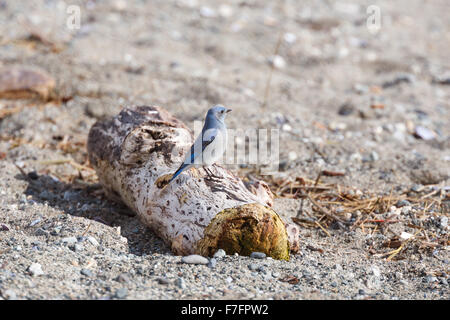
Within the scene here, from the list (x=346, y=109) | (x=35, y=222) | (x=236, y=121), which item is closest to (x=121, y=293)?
(x=35, y=222)

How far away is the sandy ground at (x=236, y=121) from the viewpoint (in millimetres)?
2762

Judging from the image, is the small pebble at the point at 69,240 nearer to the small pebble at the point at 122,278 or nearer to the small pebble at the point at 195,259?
the small pebble at the point at 122,278

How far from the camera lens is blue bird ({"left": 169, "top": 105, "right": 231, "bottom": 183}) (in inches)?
116

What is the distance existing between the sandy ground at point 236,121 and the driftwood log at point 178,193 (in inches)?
4.9

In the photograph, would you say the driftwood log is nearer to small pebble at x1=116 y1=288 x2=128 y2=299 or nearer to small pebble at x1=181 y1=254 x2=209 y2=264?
small pebble at x1=181 y1=254 x2=209 y2=264

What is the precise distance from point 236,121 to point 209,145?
2149 millimetres

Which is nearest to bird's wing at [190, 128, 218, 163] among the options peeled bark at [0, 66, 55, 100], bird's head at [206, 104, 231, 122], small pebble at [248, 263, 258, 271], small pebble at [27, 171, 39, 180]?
bird's head at [206, 104, 231, 122]

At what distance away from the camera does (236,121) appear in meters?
5.08

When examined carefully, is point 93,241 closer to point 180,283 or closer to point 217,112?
point 180,283

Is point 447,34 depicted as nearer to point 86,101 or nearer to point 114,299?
point 86,101

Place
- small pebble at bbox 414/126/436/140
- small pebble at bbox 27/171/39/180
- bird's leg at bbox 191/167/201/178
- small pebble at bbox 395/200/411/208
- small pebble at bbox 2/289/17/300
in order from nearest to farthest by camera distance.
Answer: small pebble at bbox 2/289/17/300
bird's leg at bbox 191/167/201/178
small pebble at bbox 395/200/411/208
small pebble at bbox 27/171/39/180
small pebble at bbox 414/126/436/140

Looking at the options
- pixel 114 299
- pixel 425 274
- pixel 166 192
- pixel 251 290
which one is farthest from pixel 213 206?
pixel 425 274

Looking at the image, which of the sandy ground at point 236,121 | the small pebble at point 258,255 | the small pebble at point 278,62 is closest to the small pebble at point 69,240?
the sandy ground at point 236,121

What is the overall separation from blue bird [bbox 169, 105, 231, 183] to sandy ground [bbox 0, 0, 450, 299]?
0.56 meters
